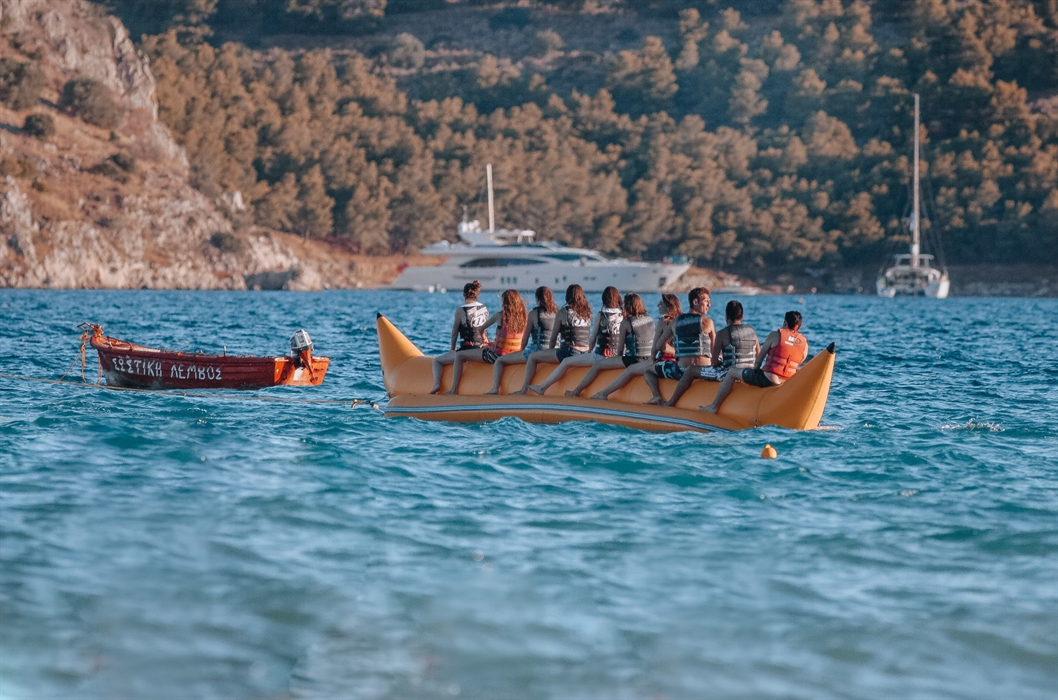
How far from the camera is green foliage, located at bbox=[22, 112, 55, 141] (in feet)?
236

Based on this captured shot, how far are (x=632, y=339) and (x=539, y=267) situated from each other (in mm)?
57481

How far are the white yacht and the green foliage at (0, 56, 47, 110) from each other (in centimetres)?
2547

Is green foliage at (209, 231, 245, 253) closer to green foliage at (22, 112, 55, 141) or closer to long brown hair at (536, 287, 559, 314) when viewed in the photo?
green foliage at (22, 112, 55, 141)

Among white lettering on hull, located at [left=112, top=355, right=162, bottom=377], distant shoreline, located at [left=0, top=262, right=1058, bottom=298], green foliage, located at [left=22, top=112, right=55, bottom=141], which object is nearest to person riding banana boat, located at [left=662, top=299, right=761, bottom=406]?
white lettering on hull, located at [left=112, top=355, right=162, bottom=377]

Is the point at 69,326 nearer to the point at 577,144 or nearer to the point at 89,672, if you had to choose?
the point at 89,672

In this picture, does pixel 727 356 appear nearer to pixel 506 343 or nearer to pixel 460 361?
pixel 506 343

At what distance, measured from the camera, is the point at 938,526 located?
317 inches

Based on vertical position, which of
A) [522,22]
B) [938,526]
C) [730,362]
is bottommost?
[938,526]

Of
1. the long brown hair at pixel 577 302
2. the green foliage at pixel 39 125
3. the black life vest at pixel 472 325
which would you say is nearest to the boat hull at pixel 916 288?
the green foliage at pixel 39 125

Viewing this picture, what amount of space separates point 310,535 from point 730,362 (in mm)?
5398

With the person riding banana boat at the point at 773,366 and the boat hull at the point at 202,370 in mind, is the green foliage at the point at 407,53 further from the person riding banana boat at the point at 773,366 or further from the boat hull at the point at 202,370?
the person riding banana boat at the point at 773,366

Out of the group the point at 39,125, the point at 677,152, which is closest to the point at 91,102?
the point at 39,125

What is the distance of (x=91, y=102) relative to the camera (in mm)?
75500

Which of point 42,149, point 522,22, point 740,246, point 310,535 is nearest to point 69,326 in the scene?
point 310,535
